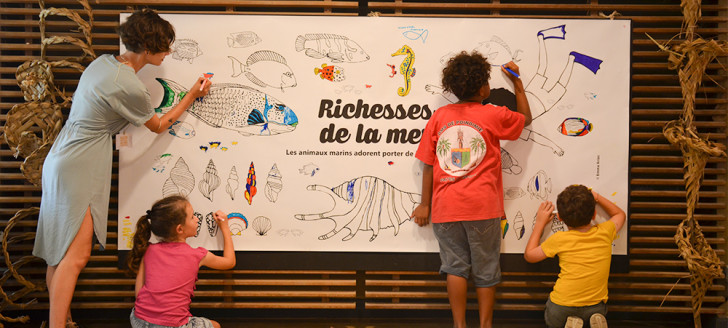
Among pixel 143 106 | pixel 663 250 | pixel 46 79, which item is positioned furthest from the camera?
pixel 663 250

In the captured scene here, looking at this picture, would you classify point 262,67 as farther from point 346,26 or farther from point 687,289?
point 687,289

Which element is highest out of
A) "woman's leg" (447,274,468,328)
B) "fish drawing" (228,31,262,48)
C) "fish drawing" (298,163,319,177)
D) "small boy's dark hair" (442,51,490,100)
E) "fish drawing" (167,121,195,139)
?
"fish drawing" (228,31,262,48)

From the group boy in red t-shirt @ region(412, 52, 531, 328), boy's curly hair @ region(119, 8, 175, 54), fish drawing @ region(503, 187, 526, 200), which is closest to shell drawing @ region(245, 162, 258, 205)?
boy's curly hair @ region(119, 8, 175, 54)

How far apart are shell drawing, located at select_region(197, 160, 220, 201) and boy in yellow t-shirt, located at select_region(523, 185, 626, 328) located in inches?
77.5

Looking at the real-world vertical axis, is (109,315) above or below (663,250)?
below

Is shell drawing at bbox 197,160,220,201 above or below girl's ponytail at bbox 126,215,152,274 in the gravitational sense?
above

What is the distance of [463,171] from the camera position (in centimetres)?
264

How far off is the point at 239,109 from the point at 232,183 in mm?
443

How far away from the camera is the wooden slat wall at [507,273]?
2.98 metres

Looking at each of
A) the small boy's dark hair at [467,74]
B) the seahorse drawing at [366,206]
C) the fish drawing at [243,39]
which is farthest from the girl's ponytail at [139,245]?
the small boy's dark hair at [467,74]

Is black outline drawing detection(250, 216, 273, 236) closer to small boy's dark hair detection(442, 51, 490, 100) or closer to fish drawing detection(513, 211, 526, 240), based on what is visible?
small boy's dark hair detection(442, 51, 490, 100)

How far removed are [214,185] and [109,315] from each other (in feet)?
3.92

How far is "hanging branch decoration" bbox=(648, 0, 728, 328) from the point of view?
287 centimetres

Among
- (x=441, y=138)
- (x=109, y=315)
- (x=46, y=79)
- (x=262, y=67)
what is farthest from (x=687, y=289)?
(x=46, y=79)
